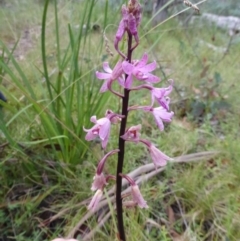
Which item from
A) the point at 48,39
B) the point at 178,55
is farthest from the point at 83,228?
the point at 48,39

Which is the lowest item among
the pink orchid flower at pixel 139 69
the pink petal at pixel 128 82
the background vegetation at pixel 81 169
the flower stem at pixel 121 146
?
the background vegetation at pixel 81 169

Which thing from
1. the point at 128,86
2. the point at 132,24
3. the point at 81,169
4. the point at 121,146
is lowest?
the point at 81,169

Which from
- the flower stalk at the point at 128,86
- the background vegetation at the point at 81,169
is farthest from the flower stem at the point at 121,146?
the background vegetation at the point at 81,169

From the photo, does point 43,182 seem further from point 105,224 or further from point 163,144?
point 163,144

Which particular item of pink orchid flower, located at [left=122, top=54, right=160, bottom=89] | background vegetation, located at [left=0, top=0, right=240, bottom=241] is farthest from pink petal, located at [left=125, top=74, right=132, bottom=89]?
background vegetation, located at [left=0, top=0, right=240, bottom=241]

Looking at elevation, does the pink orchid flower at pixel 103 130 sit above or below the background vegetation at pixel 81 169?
above

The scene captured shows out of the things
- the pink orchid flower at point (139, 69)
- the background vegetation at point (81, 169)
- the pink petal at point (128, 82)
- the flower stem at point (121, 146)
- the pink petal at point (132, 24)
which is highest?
the pink petal at point (132, 24)

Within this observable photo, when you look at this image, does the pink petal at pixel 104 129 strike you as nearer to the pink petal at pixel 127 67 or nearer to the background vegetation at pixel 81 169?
the pink petal at pixel 127 67

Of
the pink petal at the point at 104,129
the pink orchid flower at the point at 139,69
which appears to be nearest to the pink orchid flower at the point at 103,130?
the pink petal at the point at 104,129

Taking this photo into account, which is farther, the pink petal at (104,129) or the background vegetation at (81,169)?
the background vegetation at (81,169)

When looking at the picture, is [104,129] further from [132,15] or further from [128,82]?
[132,15]

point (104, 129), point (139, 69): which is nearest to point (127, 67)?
point (139, 69)

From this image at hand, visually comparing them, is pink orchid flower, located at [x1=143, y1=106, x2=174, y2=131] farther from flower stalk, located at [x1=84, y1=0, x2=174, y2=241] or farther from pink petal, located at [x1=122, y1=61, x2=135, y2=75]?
pink petal, located at [x1=122, y1=61, x2=135, y2=75]

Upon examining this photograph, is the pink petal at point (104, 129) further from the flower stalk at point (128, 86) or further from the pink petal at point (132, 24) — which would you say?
the pink petal at point (132, 24)
